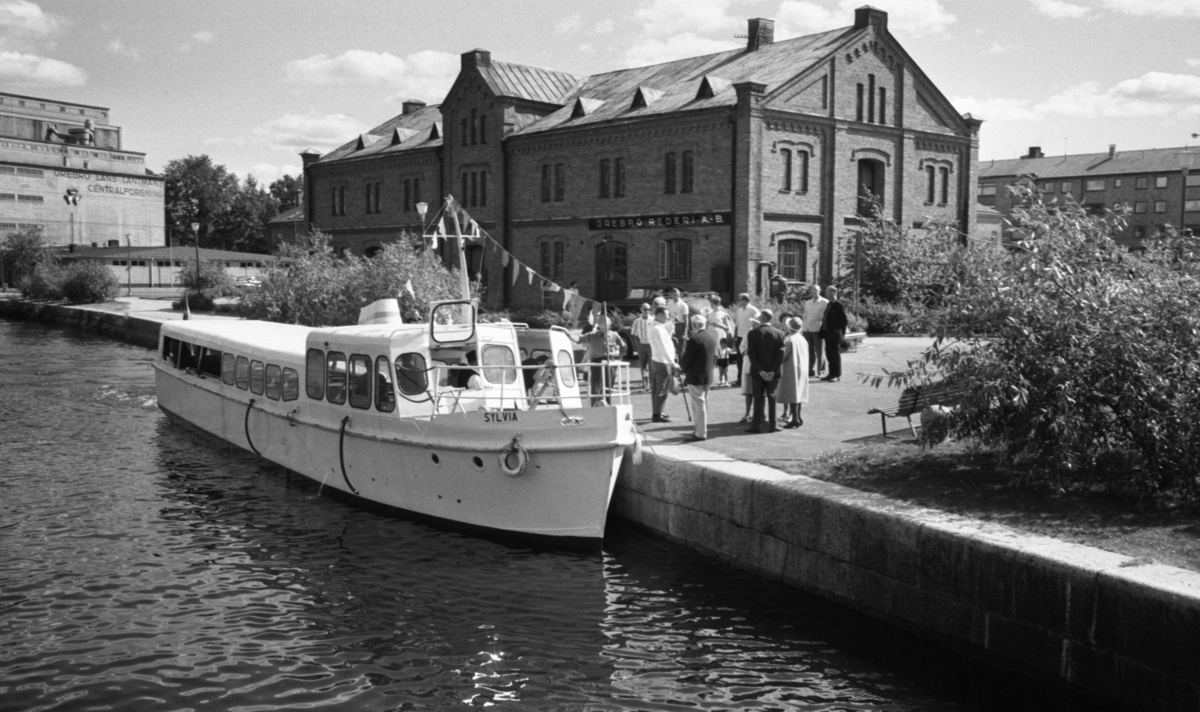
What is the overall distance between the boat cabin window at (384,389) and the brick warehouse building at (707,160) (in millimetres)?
19003

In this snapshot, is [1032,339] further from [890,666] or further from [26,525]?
[26,525]

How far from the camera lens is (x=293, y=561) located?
1213cm

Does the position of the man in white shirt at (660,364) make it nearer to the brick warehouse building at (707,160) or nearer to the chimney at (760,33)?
the brick warehouse building at (707,160)

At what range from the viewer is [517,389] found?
14195 mm

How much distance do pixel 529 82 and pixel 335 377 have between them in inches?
1238

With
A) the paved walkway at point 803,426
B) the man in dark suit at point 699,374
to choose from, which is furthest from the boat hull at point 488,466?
the man in dark suit at point 699,374

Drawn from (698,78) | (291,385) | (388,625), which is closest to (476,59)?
(698,78)

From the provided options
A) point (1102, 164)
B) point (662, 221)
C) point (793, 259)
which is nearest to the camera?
point (793, 259)

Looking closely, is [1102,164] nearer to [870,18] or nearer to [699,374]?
[870,18]

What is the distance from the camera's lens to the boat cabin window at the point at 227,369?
60.7ft

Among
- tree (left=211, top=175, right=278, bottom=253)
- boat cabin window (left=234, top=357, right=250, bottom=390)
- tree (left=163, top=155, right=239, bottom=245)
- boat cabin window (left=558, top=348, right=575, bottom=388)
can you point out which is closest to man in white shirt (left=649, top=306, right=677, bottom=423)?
boat cabin window (left=558, top=348, right=575, bottom=388)

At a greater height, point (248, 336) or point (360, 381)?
point (248, 336)

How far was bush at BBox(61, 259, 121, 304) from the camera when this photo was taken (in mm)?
52250

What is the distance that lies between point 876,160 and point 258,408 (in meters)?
25.7
